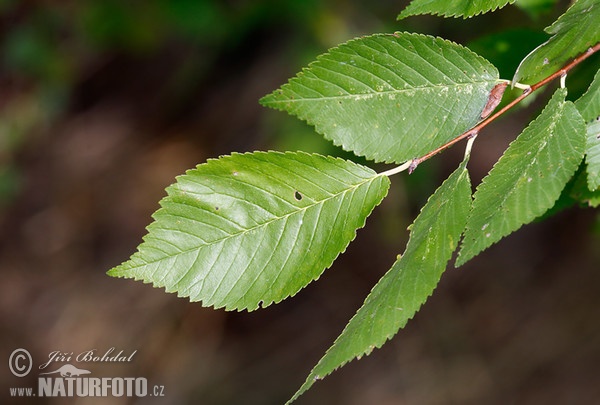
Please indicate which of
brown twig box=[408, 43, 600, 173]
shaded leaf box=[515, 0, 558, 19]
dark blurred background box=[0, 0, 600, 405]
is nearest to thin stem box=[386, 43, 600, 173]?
brown twig box=[408, 43, 600, 173]

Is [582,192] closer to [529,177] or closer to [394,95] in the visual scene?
[529,177]

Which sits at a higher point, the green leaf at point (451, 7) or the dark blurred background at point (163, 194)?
the dark blurred background at point (163, 194)

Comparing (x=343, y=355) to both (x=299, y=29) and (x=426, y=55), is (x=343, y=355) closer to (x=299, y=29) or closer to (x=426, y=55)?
(x=426, y=55)

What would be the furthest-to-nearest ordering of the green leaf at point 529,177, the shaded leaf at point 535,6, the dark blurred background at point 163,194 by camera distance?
1. the dark blurred background at point 163,194
2. the shaded leaf at point 535,6
3. the green leaf at point 529,177

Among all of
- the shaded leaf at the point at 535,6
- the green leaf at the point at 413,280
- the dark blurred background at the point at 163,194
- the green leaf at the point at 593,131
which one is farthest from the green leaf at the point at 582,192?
the dark blurred background at the point at 163,194

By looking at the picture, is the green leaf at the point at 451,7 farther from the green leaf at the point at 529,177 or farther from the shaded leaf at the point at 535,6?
the shaded leaf at the point at 535,6

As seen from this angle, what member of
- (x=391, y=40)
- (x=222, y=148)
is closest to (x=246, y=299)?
(x=391, y=40)
